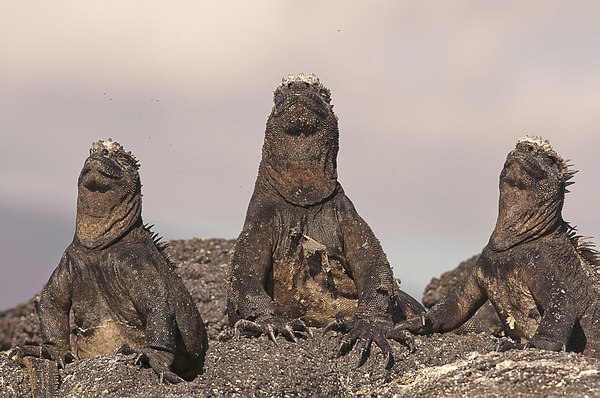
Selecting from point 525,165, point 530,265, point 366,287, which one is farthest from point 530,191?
point 366,287

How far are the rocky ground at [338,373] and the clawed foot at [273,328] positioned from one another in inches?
4.0

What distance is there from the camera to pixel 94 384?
29.5 feet

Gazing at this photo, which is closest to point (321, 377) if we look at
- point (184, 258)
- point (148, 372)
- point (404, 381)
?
point (404, 381)

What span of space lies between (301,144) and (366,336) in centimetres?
220

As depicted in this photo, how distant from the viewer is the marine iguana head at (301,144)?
11383 millimetres

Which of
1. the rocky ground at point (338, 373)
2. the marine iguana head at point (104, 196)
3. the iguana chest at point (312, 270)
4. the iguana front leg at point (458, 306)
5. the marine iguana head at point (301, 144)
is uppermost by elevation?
the marine iguana head at point (301, 144)

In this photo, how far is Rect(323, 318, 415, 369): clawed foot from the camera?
10.0m

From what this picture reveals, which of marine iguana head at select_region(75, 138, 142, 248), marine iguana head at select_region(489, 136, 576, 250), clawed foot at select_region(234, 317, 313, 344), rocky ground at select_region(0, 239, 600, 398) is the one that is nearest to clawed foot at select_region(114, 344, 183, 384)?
rocky ground at select_region(0, 239, 600, 398)

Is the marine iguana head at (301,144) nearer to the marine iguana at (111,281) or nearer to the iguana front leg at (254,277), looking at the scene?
the iguana front leg at (254,277)

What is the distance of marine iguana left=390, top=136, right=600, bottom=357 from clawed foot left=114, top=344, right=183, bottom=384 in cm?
218

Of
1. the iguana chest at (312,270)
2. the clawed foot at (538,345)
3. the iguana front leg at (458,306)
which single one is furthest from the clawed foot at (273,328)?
the clawed foot at (538,345)

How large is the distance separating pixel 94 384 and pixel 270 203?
122 inches

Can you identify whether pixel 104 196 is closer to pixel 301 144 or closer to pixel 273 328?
pixel 273 328

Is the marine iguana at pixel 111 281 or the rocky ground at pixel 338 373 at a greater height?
the marine iguana at pixel 111 281
